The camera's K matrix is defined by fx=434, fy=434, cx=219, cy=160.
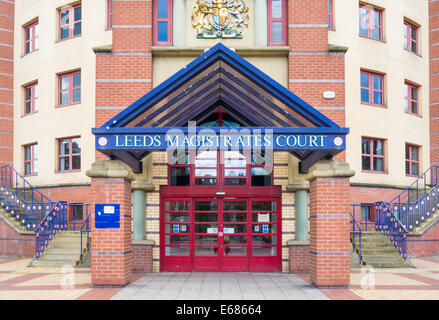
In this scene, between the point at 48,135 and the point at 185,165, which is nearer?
the point at 185,165

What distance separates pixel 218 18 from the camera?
12.4 m

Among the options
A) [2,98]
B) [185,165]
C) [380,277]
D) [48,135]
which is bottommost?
[380,277]

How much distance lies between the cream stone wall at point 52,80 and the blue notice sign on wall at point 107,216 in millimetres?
7965

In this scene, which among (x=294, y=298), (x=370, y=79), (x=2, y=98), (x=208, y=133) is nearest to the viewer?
(x=294, y=298)

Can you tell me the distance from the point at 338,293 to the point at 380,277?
260 cm

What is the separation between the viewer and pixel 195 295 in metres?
8.55

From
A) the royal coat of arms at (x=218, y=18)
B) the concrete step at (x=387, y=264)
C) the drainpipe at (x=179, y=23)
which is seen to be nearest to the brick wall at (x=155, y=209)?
the drainpipe at (x=179, y=23)

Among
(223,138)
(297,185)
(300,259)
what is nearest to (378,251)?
(300,259)

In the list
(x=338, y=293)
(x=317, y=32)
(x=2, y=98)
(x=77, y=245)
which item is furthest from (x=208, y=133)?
(x=2, y=98)

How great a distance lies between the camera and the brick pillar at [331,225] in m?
9.26

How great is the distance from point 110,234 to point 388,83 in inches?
524

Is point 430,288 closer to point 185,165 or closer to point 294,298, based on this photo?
point 294,298

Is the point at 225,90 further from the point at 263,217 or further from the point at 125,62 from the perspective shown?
the point at 263,217

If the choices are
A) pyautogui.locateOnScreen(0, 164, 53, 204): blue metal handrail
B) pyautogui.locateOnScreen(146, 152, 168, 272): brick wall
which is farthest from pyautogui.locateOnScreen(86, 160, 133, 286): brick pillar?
pyautogui.locateOnScreen(0, 164, 53, 204): blue metal handrail
